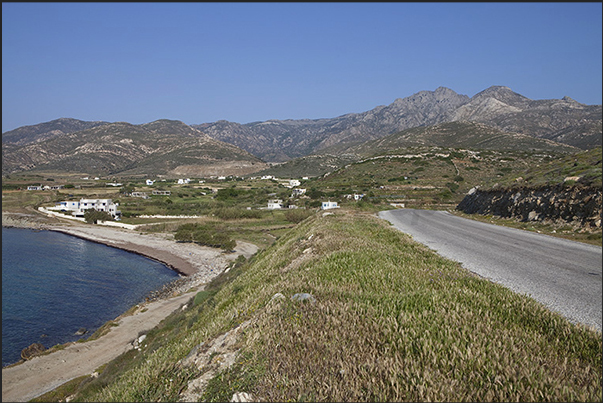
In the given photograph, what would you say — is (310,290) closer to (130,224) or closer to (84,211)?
(130,224)

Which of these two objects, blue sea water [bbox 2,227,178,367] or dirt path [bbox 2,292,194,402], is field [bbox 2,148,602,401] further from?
blue sea water [bbox 2,227,178,367]

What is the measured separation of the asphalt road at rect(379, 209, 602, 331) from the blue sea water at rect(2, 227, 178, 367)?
34.8 meters

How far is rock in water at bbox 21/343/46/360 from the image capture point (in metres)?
27.2

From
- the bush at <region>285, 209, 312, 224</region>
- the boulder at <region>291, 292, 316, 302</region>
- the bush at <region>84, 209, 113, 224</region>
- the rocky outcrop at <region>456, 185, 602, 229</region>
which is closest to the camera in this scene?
the boulder at <region>291, 292, 316, 302</region>

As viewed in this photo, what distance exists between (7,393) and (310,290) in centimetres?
2702

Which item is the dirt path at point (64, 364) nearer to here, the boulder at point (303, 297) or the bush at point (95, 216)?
the boulder at point (303, 297)

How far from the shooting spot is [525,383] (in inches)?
131

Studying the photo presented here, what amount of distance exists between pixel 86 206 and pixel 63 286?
68549 millimetres

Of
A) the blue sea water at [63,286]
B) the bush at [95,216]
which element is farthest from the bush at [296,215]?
the bush at [95,216]

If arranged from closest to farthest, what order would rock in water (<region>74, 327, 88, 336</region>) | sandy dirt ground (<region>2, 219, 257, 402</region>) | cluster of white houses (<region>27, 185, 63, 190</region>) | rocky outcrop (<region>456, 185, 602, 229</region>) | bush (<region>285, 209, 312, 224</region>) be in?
rocky outcrop (<region>456, 185, 602, 229</region>)
sandy dirt ground (<region>2, 219, 257, 402</region>)
rock in water (<region>74, 327, 88, 336</region>)
bush (<region>285, 209, 312, 224</region>)
cluster of white houses (<region>27, 185, 63, 190</region>)

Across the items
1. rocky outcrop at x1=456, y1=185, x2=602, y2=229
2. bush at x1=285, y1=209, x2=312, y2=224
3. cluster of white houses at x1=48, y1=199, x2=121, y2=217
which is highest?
rocky outcrop at x1=456, y1=185, x2=602, y2=229

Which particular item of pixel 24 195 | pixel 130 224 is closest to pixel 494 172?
pixel 130 224

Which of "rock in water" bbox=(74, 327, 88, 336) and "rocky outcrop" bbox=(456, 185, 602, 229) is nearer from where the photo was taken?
"rocky outcrop" bbox=(456, 185, 602, 229)

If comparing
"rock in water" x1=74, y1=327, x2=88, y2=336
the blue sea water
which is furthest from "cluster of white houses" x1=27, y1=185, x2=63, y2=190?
"rock in water" x1=74, y1=327, x2=88, y2=336
